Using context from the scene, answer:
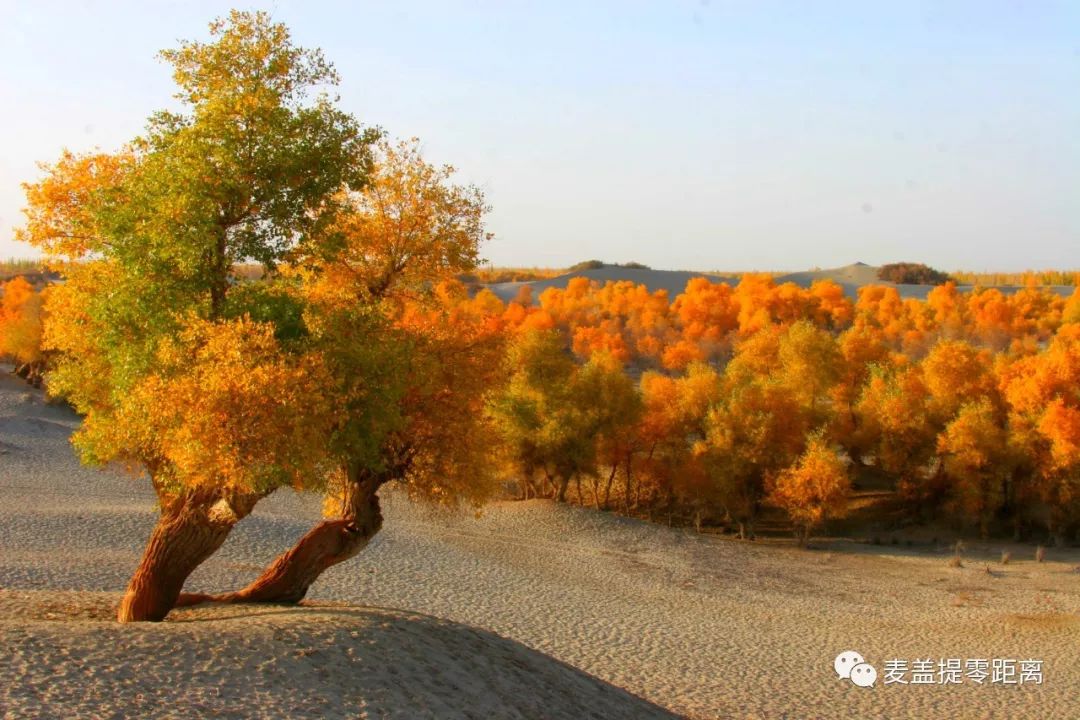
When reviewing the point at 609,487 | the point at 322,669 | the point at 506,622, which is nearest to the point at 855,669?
the point at 506,622

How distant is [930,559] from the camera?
132 ft

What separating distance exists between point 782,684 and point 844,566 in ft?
64.7

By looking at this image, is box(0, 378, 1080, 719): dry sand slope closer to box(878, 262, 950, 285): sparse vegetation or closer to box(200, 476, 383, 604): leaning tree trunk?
box(200, 476, 383, 604): leaning tree trunk

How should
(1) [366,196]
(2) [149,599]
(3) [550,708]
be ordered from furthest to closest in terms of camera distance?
1. (1) [366,196]
2. (2) [149,599]
3. (3) [550,708]

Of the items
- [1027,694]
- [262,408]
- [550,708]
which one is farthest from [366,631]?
[1027,694]

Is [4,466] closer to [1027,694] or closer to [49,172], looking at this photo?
[49,172]

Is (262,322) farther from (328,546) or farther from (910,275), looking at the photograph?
(910,275)

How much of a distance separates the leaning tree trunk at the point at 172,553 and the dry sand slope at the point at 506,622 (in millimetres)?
756

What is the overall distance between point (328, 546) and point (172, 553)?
102 inches

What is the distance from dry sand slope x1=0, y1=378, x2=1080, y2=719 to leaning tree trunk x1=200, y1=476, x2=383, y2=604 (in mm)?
951

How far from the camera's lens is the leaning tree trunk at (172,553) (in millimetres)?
15273

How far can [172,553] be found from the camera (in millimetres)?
15477

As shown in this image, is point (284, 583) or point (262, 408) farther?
point (284, 583)

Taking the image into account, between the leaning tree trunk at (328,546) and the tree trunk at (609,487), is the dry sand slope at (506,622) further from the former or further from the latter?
the tree trunk at (609,487)
